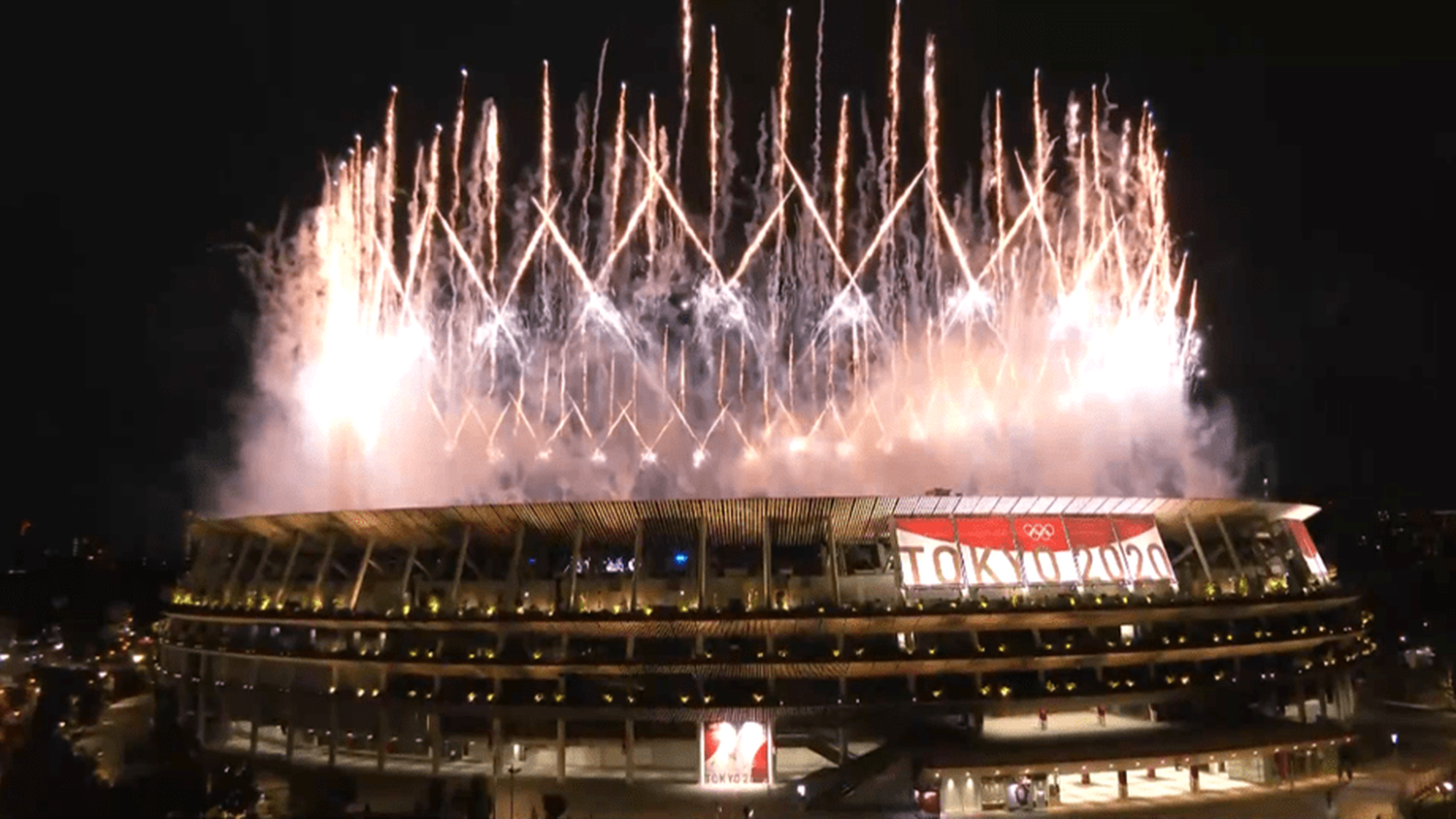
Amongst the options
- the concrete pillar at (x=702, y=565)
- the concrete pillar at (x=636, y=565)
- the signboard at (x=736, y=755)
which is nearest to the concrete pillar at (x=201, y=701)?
the concrete pillar at (x=636, y=565)

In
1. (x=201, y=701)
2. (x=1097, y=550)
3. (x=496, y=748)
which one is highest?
(x=1097, y=550)

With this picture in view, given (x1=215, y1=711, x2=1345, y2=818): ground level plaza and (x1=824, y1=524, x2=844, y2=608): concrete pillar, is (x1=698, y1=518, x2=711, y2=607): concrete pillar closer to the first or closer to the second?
(x1=824, y1=524, x2=844, y2=608): concrete pillar

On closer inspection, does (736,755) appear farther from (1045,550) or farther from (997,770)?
(1045,550)

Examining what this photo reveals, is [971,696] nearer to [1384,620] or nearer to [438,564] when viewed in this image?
[438,564]

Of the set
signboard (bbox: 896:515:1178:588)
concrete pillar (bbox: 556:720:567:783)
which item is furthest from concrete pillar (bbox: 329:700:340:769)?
signboard (bbox: 896:515:1178:588)

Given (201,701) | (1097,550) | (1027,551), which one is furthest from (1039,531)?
(201,701)

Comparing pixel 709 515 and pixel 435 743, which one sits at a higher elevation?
pixel 709 515

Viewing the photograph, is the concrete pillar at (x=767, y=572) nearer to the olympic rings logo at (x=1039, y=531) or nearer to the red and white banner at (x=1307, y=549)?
the olympic rings logo at (x=1039, y=531)
